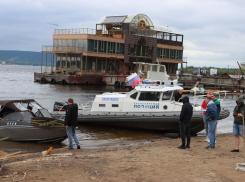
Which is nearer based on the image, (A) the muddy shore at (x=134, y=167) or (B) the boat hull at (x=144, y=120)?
(A) the muddy shore at (x=134, y=167)

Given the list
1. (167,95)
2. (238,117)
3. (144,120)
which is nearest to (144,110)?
→ (144,120)

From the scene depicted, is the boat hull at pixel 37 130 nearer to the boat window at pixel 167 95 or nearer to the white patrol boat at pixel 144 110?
the white patrol boat at pixel 144 110

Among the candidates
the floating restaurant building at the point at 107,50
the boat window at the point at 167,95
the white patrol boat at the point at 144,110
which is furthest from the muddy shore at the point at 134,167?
the floating restaurant building at the point at 107,50

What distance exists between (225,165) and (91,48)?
49023 mm

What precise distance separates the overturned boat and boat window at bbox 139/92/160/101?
499 centimetres

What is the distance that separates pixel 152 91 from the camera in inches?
689

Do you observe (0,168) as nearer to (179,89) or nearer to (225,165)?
(225,165)

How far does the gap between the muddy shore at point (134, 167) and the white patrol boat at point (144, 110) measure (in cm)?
623

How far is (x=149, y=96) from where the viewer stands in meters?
17.7

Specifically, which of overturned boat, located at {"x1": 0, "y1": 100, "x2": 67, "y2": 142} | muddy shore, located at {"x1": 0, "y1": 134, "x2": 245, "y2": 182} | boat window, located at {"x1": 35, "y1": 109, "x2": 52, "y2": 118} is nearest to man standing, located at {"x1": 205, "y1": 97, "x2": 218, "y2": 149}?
muddy shore, located at {"x1": 0, "y1": 134, "x2": 245, "y2": 182}

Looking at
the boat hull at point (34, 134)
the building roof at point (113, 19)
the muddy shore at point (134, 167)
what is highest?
the building roof at point (113, 19)

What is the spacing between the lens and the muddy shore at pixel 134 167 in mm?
7902

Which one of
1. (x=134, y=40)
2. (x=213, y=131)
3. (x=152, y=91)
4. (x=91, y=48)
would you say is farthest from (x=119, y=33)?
(x=213, y=131)

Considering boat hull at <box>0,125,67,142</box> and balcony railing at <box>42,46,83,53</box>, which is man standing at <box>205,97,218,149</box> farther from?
balcony railing at <box>42,46,83,53</box>
